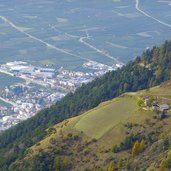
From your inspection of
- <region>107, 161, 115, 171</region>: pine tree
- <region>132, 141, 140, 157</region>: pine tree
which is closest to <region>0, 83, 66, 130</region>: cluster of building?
<region>132, 141, 140, 157</region>: pine tree

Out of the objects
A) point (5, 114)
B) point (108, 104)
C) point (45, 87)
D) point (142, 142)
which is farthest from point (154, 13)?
point (142, 142)

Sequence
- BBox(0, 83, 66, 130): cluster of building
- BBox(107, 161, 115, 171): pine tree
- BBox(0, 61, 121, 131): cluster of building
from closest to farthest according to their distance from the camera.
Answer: BBox(107, 161, 115, 171): pine tree → BBox(0, 83, 66, 130): cluster of building → BBox(0, 61, 121, 131): cluster of building

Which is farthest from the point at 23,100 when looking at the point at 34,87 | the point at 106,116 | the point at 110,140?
the point at 110,140

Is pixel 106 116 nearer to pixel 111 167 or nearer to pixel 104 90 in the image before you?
pixel 111 167

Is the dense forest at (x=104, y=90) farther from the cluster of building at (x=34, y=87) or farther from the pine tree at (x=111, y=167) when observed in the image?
the cluster of building at (x=34, y=87)

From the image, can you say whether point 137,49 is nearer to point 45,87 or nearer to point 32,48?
point 32,48

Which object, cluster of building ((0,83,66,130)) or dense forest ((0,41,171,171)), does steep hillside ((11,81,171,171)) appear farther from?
cluster of building ((0,83,66,130))

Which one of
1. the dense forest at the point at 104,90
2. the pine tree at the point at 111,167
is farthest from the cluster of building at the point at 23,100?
the pine tree at the point at 111,167
